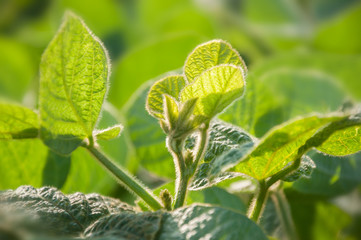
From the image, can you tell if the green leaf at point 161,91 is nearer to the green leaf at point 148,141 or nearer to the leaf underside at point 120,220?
the leaf underside at point 120,220

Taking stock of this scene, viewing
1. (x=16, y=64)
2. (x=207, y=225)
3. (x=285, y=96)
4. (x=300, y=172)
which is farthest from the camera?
(x=16, y=64)

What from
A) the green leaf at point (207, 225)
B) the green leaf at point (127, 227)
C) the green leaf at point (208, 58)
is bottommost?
the green leaf at point (127, 227)

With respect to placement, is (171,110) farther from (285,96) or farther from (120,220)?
(285,96)

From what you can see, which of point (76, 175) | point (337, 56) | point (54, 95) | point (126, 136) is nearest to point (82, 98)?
point (54, 95)

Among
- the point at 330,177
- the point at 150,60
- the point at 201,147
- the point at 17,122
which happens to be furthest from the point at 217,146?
the point at 150,60

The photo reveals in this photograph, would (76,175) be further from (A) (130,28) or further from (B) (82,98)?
(A) (130,28)

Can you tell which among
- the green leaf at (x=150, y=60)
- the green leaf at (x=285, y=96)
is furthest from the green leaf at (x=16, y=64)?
the green leaf at (x=285, y=96)
